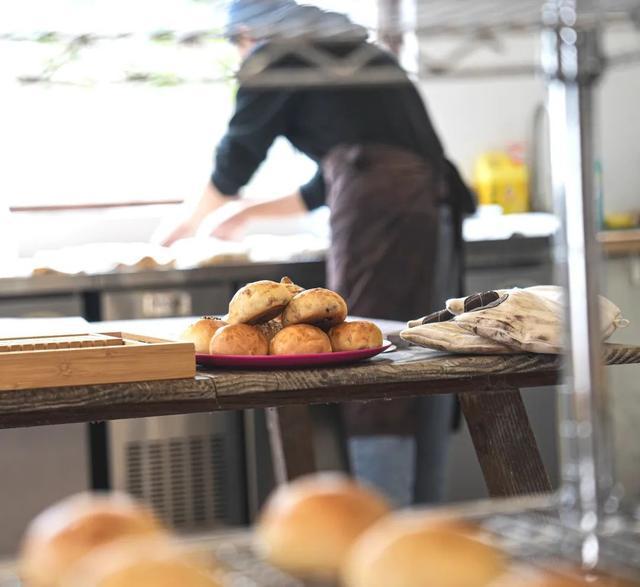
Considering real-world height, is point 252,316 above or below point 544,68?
below

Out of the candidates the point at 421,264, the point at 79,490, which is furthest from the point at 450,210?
the point at 79,490

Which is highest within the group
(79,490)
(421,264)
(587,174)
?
(587,174)

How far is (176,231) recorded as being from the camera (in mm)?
3281

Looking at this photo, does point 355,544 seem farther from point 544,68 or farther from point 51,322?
point 51,322

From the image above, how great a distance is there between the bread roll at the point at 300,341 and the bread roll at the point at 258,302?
0.04m

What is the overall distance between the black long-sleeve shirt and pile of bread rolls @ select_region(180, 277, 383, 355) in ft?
4.91

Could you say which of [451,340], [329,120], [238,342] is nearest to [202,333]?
[238,342]

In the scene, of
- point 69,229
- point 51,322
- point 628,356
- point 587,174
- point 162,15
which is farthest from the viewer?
point 69,229

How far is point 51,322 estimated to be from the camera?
5.37 ft

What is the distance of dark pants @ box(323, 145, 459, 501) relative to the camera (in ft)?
9.13

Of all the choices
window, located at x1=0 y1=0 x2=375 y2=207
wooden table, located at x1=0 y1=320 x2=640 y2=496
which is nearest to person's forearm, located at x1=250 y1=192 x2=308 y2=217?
window, located at x1=0 y1=0 x2=375 y2=207

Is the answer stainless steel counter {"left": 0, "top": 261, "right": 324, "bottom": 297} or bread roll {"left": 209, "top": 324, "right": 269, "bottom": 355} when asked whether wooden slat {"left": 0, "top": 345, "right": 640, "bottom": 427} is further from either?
stainless steel counter {"left": 0, "top": 261, "right": 324, "bottom": 297}

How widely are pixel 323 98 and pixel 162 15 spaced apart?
2250 mm

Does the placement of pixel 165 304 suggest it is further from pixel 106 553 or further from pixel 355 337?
pixel 106 553
